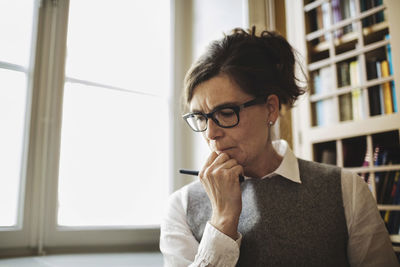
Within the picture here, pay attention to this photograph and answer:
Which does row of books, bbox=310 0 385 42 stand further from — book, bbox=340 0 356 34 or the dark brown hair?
the dark brown hair

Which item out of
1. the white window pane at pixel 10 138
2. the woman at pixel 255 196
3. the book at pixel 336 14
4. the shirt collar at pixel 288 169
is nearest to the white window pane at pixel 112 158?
the white window pane at pixel 10 138

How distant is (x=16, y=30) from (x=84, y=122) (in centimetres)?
51

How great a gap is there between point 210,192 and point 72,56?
3.46 ft

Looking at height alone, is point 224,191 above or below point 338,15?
below

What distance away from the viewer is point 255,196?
104 cm

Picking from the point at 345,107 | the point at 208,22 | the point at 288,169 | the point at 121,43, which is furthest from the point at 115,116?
the point at 345,107

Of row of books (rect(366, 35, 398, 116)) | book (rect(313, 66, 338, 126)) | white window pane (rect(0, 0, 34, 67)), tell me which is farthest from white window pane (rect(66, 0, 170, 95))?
row of books (rect(366, 35, 398, 116))

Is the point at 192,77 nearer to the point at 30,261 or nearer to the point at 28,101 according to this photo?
the point at 28,101

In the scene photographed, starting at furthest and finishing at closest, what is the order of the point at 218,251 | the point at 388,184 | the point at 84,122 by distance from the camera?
the point at 84,122, the point at 388,184, the point at 218,251

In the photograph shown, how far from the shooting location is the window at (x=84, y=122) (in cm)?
138

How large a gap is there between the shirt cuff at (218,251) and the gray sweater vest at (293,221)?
0.11 m

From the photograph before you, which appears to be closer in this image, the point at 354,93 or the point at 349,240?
the point at 349,240

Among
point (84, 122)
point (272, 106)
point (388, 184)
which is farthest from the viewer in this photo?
point (84, 122)

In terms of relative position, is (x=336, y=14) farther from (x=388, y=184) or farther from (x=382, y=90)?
(x=388, y=184)
